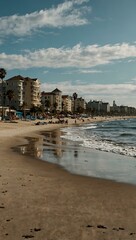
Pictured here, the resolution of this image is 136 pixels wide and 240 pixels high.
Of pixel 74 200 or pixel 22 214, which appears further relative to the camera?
pixel 74 200

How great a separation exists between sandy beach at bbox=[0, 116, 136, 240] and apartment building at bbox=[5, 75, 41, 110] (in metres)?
147

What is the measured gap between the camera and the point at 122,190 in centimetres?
1426

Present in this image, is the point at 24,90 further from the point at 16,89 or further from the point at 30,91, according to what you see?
the point at 16,89

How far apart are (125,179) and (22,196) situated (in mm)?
6383

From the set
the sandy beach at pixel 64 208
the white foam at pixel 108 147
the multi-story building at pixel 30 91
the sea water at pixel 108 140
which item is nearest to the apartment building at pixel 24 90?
the multi-story building at pixel 30 91

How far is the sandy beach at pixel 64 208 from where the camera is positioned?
874cm

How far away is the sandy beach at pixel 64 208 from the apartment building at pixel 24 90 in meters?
147

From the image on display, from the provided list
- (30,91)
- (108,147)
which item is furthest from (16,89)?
(108,147)

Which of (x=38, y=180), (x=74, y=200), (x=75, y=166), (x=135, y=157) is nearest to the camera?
(x=74, y=200)

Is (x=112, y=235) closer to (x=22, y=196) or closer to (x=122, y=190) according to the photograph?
(x=22, y=196)

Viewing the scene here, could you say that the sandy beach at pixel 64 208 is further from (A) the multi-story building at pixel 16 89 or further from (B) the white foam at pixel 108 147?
(A) the multi-story building at pixel 16 89

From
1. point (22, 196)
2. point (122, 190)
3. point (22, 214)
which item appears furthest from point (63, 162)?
point (22, 214)

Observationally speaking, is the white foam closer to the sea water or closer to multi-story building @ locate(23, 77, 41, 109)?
the sea water

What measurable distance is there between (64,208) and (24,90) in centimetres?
17218
